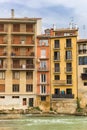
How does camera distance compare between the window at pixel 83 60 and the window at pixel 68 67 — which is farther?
the window at pixel 68 67

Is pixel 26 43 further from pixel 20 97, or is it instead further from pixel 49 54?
pixel 20 97

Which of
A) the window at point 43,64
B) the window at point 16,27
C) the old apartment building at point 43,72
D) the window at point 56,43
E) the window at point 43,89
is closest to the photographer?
the old apartment building at point 43,72

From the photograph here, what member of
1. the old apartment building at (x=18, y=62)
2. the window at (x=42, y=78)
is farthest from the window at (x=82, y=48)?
the old apartment building at (x=18, y=62)

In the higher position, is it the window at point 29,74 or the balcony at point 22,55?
the balcony at point 22,55

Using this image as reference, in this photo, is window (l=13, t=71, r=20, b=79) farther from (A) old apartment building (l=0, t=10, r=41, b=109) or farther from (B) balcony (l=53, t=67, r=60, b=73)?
(B) balcony (l=53, t=67, r=60, b=73)

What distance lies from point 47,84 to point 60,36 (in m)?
10.2

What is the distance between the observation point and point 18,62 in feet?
282

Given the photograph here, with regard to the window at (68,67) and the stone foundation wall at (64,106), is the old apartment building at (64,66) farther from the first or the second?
the stone foundation wall at (64,106)

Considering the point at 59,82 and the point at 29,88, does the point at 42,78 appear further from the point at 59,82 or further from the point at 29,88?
the point at 59,82

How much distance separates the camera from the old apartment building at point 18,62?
84438 millimetres

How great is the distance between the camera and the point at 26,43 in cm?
8644

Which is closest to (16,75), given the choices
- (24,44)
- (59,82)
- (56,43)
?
(24,44)

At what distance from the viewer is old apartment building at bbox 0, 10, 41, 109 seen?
8444 cm

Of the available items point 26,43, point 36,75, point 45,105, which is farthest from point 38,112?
point 26,43
